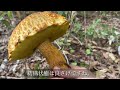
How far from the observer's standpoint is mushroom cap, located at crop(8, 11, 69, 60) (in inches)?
82.7

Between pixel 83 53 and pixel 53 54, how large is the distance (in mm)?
288

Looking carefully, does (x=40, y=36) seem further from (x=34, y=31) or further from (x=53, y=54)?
(x=53, y=54)

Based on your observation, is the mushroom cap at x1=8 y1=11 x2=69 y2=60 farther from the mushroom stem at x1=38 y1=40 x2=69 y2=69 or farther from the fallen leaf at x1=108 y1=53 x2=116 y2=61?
the fallen leaf at x1=108 y1=53 x2=116 y2=61

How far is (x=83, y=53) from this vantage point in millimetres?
2521

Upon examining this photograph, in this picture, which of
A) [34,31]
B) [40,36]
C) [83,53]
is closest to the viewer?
[34,31]

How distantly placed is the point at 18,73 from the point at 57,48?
0.36 metres

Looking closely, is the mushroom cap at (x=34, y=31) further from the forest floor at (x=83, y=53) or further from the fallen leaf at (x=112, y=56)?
the fallen leaf at (x=112, y=56)

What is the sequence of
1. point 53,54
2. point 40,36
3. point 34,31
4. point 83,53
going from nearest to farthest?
point 34,31
point 40,36
point 53,54
point 83,53

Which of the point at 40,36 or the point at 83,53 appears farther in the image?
the point at 83,53

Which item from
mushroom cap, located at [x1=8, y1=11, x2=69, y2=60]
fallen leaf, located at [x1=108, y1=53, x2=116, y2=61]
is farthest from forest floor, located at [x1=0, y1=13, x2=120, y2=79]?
mushroom cap, located at [x1=8, y1=11, x2=69, y2=60]

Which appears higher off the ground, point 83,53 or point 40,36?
point 40,36

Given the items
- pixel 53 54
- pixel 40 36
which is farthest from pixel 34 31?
pixel 53 54

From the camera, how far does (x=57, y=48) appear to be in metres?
2.39
